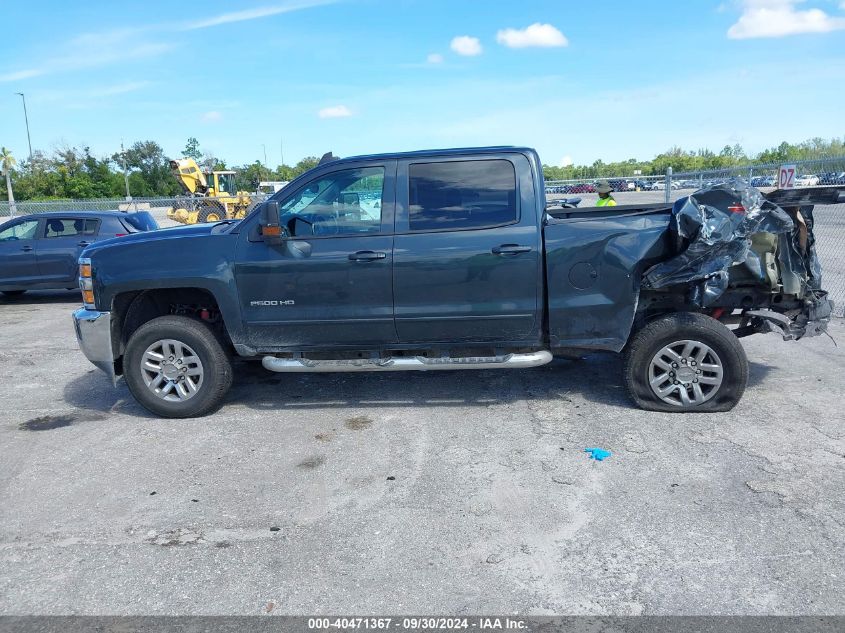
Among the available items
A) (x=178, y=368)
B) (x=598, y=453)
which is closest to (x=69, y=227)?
(x=178, y=368)

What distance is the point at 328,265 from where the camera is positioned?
5.16 m

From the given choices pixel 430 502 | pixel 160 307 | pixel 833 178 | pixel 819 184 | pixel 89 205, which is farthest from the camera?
pixel 89 205

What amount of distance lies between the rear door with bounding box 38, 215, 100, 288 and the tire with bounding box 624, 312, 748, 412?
10131 millimetres

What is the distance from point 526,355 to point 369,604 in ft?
8.48

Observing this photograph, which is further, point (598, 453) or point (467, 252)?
point (467, 252)

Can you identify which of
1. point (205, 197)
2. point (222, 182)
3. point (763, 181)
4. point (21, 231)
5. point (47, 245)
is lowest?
point (47, 245)

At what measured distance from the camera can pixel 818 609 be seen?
115 inches

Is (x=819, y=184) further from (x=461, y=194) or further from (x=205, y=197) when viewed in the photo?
(x=205, y=197)

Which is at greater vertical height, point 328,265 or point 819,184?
point 819,184

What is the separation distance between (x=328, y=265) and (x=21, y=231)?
31.1 ft

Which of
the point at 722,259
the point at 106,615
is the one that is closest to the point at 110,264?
the point at 106,615

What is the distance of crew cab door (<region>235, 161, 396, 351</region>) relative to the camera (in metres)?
5.16

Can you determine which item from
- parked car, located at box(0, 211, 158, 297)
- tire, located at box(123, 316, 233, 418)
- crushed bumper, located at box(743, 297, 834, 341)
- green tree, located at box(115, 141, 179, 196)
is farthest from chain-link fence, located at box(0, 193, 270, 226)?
green tree, located at box(115, 141, 179, 196)

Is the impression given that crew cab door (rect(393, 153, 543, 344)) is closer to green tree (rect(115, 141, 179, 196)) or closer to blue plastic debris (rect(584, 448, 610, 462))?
blue plastic debris (rect(584, 448, 610, 462))
